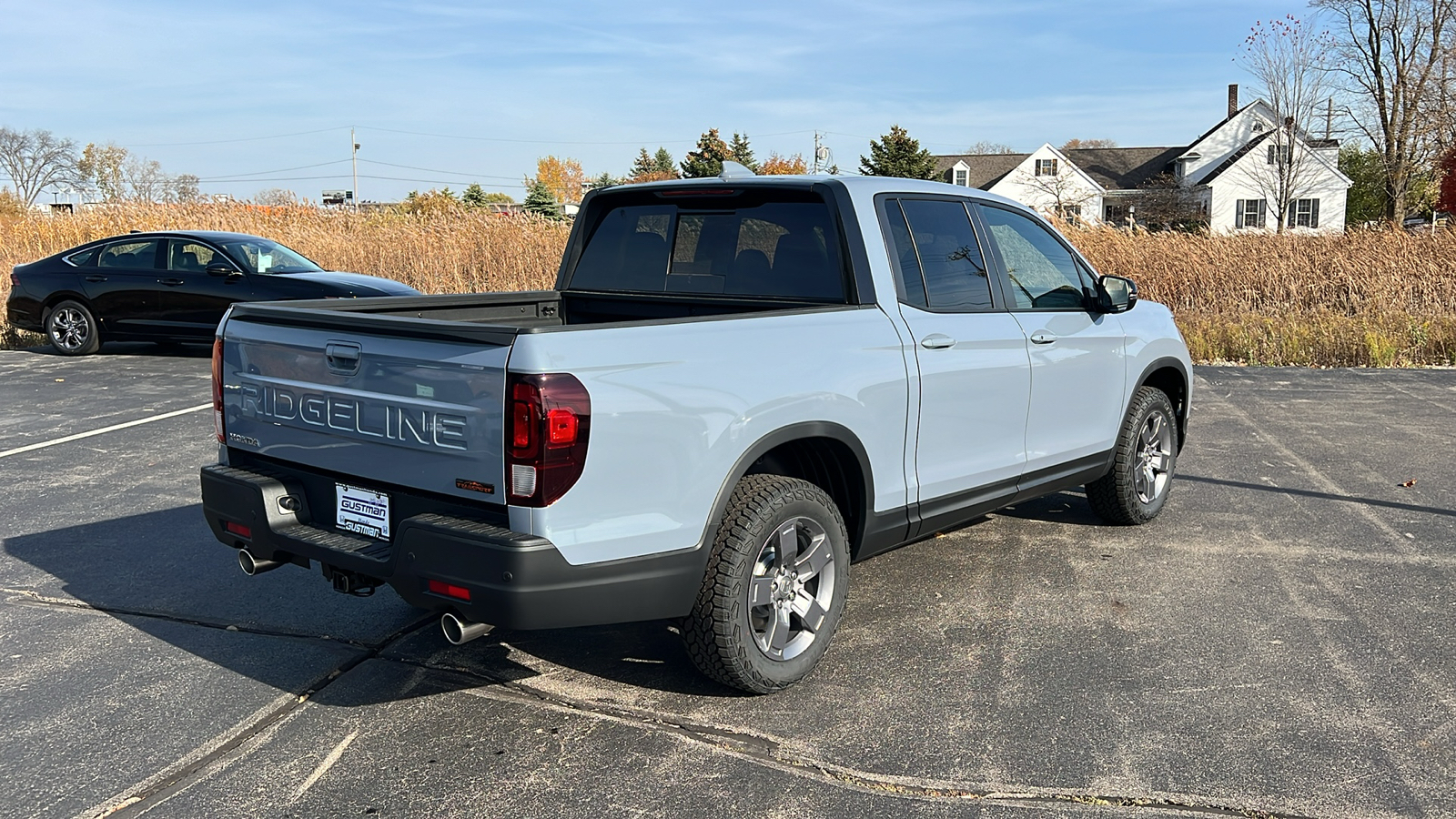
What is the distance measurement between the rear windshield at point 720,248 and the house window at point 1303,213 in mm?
55861

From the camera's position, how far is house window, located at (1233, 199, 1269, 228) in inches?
2195

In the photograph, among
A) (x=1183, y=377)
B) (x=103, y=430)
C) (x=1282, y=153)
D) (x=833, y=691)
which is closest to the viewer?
(x=833, y=691)

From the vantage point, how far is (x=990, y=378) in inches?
194

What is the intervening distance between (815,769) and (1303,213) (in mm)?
58339

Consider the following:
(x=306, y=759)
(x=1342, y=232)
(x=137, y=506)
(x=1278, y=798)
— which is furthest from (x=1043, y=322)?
(x=1342, y=232)

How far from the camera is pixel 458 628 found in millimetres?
3426

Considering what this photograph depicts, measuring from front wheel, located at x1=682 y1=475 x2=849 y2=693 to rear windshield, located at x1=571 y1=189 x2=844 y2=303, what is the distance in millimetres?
1024

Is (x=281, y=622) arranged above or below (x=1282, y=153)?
below

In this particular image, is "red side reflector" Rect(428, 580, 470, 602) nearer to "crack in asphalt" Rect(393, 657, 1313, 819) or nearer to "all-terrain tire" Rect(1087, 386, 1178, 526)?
"crack in asphalt" Rect(393, 657, 1313, 819)

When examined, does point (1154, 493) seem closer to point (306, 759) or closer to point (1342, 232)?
point (306, 759)

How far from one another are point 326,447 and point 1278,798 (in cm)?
320

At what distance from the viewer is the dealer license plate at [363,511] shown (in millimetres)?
3678

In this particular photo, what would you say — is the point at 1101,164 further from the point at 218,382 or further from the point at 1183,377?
the point at 218,382

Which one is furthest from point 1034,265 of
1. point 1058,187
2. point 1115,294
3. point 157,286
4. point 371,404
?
point 1058,187
